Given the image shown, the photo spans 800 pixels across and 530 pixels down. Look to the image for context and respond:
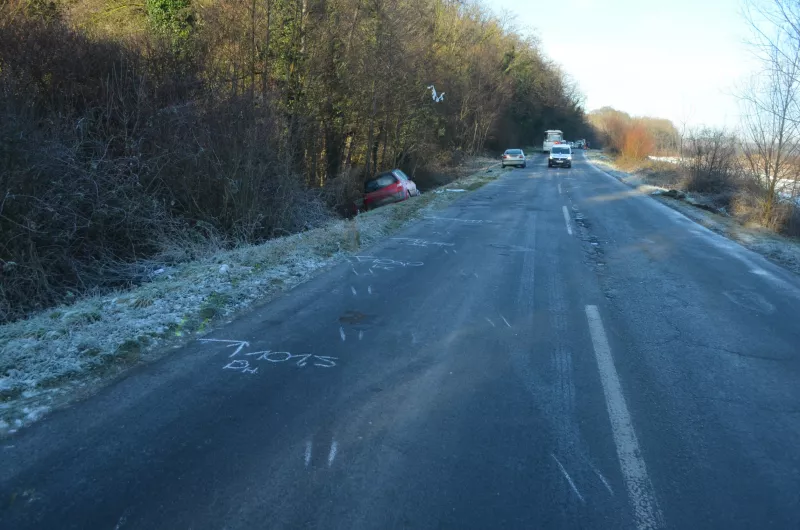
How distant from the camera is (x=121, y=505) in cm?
319

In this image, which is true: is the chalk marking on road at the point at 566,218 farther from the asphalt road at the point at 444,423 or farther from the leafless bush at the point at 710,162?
the leafless bush at the point at 710,162

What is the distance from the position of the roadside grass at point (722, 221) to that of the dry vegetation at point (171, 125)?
34.4ft

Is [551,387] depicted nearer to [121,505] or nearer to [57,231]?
[121,505]

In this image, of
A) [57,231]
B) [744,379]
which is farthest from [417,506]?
[57,231]

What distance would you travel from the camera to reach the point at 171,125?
39.0 feet

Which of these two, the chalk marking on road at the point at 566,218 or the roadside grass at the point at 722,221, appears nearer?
the roadside grass at the point at 722,221

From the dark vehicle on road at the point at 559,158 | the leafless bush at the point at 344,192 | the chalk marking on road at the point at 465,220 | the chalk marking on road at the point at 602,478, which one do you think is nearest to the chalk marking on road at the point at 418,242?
the chalk marking on road at the point at 465,220

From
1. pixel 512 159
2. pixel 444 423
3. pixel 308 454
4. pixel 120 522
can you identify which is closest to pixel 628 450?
pixel 444 423

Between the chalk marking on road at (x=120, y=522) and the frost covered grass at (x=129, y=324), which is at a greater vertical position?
the chalk marking on road at (x=120, y=522)

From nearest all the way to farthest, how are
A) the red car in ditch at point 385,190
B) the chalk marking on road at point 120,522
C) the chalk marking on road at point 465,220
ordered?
the chalk marking on road at point 120,522 → the chalk marking on road at point 465,220 → the red car in ditch at point 385,190

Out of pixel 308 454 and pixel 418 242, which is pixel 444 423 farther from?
pixel 418 242

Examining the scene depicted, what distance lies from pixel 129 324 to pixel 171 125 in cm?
707

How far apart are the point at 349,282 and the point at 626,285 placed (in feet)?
13.1

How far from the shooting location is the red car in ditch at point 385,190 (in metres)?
21.0
